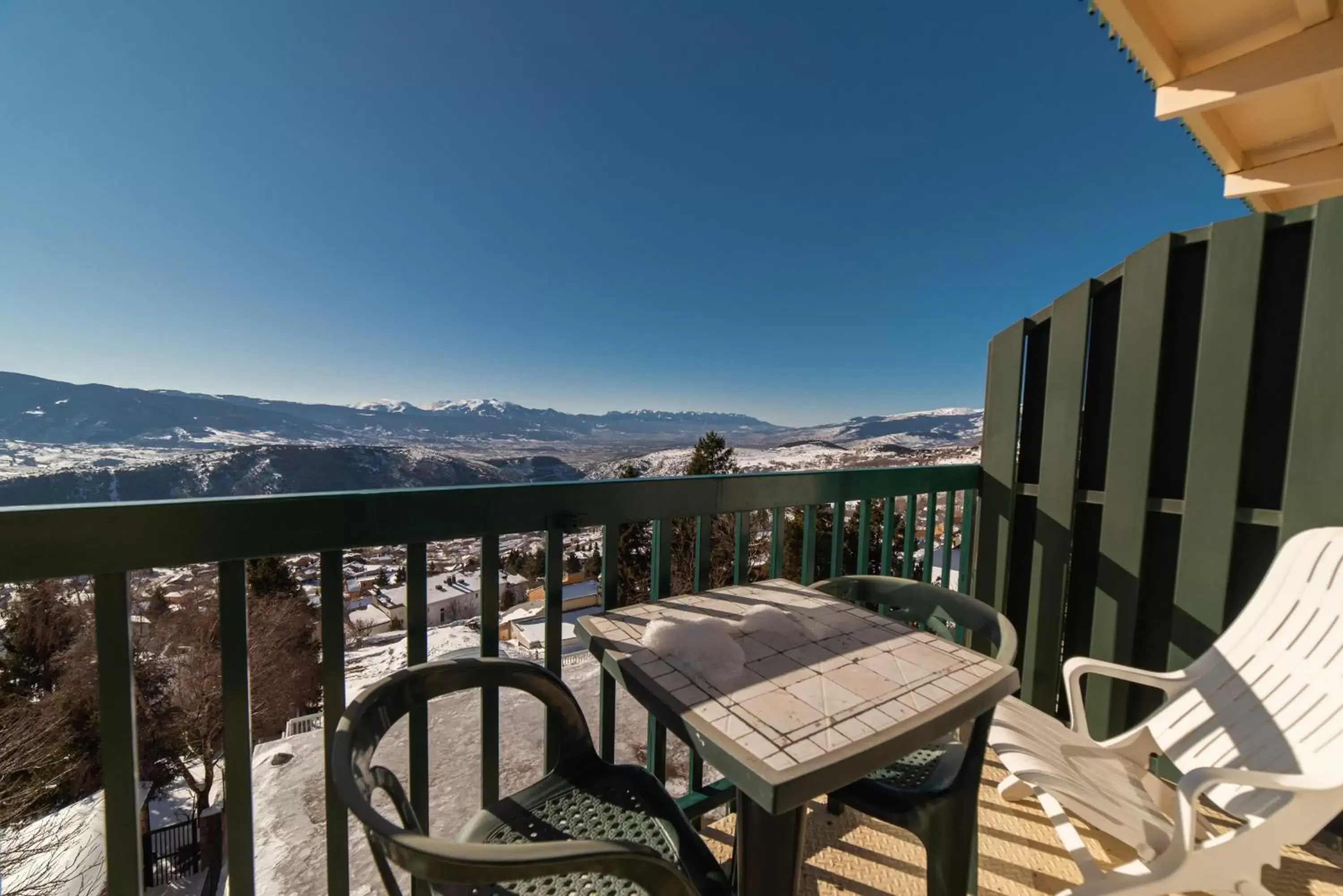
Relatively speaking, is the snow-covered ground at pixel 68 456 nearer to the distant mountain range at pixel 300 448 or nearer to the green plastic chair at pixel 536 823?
the distant mountain range at pixel 300 448

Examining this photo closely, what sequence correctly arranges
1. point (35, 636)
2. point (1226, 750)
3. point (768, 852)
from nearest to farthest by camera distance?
1. point (768, 852)
2. point (1226, 750)
3. point (35, 636)

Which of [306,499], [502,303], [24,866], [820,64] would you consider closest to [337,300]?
[502,303]

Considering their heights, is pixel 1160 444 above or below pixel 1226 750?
above

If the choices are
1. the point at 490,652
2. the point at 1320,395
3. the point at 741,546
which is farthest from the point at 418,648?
the point at 1320,395

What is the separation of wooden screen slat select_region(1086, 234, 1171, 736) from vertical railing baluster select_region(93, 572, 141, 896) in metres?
3.17

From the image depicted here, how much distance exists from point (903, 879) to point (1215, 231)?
8.52ft

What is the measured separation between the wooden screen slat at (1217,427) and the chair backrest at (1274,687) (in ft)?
0.60

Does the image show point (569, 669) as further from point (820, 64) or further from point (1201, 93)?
point (820, 64)

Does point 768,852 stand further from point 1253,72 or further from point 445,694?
point 1253,72

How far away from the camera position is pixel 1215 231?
6.09 feet

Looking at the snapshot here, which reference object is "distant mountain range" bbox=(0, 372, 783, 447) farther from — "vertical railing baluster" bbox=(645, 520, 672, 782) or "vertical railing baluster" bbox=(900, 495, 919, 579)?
"vertical railing baluster" bbox=(900, 495, 919, 579)

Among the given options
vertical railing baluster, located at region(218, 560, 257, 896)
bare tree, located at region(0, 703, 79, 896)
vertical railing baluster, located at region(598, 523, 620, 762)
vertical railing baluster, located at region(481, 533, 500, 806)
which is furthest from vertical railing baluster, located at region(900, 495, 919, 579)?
bare tree, located at region(0, 703, 79, 896)

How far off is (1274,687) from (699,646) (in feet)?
6.07

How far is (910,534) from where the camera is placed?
2.36 meters
